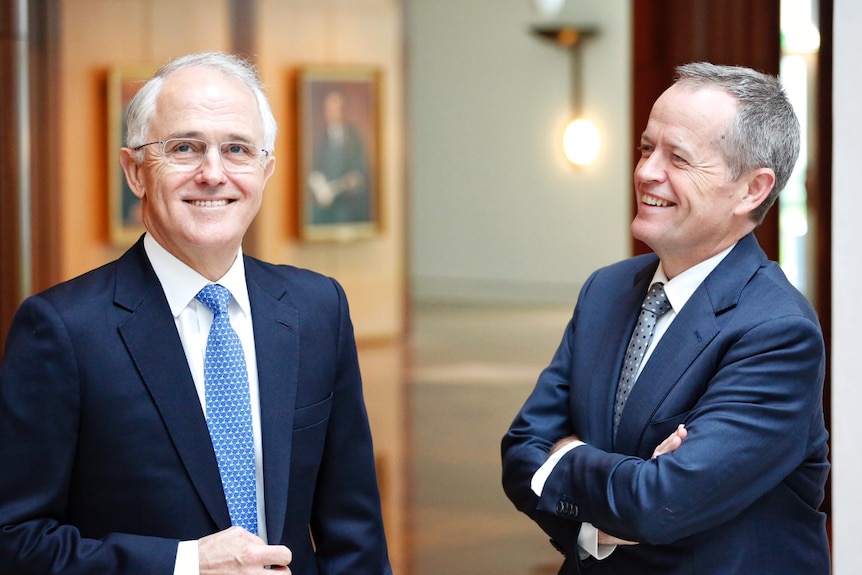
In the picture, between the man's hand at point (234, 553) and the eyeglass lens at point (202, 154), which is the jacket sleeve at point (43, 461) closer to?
the man's hand at point (234, 553)

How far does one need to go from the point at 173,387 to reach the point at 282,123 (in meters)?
12.2

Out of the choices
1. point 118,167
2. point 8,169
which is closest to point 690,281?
point 8,169

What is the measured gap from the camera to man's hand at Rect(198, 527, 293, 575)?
2178mm

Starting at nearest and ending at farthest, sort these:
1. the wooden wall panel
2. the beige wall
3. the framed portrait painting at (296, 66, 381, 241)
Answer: the wooden wall panel, the beige wall, the framed portrait painting at (296, 66, 381, 241)

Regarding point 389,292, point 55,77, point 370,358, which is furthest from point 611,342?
point 389,292

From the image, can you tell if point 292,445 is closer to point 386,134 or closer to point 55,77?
point 55,77

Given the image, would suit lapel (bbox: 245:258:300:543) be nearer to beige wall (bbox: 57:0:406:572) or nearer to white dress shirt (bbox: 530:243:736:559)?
white dress shirt (bbox: 530:243:736:559)

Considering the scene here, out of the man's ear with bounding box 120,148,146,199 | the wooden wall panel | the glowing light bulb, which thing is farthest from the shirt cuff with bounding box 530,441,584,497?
the glowing light bulb

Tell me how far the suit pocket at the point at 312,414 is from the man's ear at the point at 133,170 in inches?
21.9

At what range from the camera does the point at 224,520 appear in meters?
2.25

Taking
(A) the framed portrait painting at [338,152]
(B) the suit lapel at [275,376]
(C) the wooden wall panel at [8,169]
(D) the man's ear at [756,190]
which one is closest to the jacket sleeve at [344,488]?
(B) the suit lapel at [275,376]

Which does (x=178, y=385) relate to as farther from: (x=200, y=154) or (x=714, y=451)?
(x=714, y=451)

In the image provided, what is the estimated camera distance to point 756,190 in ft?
8.39

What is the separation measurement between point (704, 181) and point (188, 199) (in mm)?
1106
